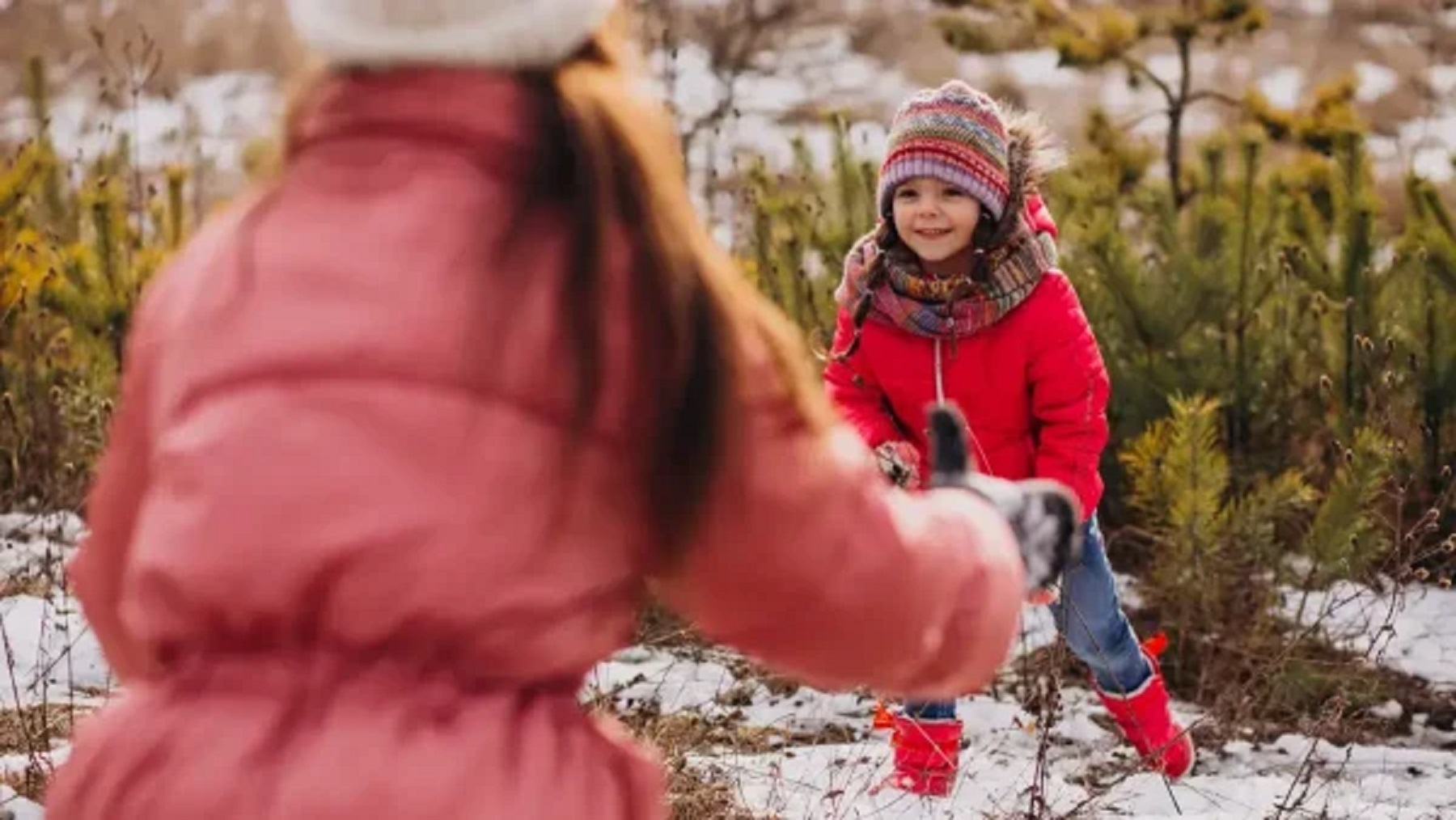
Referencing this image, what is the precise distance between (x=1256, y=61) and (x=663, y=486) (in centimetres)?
1548

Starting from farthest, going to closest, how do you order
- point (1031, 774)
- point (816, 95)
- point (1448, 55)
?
point (816, 95), point (1448, 55), point (1031, 774)

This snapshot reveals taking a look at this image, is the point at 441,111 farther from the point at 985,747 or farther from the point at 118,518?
the point at 985,747

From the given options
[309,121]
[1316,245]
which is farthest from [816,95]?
[309,121]

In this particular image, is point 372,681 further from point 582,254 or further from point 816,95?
point 816,95

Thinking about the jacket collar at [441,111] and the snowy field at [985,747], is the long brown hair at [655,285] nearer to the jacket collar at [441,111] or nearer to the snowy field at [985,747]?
the jacket collar at [441,111]

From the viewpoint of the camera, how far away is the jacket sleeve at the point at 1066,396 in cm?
358

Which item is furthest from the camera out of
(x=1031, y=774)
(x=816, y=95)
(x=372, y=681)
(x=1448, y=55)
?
(x=816, y=95)

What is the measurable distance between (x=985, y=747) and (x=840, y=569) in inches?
120

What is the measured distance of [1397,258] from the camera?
17.0 ft

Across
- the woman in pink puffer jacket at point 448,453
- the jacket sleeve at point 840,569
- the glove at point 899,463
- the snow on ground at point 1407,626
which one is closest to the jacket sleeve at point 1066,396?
the glove at point 899,463

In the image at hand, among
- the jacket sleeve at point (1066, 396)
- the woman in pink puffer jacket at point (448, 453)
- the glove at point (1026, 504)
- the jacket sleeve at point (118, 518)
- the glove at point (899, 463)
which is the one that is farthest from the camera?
the jacket sleeve at point (1066, 396)

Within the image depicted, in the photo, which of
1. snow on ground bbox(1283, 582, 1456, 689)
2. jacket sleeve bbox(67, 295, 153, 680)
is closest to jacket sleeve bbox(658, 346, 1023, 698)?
jacket sleeve bbox(67, 295, 153, 680)

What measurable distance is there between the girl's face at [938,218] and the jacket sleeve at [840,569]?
223 centimetres

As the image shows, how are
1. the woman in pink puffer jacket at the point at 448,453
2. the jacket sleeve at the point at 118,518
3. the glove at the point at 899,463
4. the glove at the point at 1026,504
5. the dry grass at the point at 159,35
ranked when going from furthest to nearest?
the dry grass at the point at 159,35, the glove at the point at 899,463, the glove at the point at 1026,504, the jacket sleeve at the point at 118,518, the woman in pink puffer jacket at the point at 448,453
